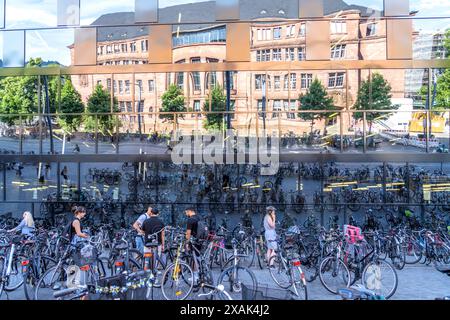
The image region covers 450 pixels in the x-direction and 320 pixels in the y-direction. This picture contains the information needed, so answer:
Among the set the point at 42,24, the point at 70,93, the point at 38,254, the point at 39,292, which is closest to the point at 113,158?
the point at 70,93

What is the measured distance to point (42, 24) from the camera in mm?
15875

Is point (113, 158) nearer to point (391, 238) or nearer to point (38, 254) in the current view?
point (38, 254)

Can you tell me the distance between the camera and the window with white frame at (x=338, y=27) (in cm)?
1498

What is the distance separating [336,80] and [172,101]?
16.9 feet

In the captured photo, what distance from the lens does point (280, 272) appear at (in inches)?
387

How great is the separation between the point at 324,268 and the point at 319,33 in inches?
320

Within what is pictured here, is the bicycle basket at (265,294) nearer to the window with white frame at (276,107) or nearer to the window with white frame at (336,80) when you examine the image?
the window with white frame at (276,107)

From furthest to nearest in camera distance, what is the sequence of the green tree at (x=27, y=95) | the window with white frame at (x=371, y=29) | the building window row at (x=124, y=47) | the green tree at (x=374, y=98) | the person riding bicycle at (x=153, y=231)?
the green tree at (x=27, y=95)
the building window row at (x=124, y=47)
the green tree at (x=374, y=98)
the window with white frame at (x=371, y=29)
the person riding bicycle at (x=153, y=231)

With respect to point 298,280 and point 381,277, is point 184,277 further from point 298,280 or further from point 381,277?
point 381,277

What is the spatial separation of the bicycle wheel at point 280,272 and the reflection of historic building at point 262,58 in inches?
230

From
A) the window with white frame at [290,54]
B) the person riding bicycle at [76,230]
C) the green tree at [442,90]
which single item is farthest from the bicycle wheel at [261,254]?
the green tree at [442,90]

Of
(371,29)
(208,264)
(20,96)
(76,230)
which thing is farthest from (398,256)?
(20,96)

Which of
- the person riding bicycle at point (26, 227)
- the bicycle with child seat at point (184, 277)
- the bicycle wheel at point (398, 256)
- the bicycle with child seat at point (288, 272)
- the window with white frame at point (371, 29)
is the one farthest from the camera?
the window with white frame at point (371, 29)
